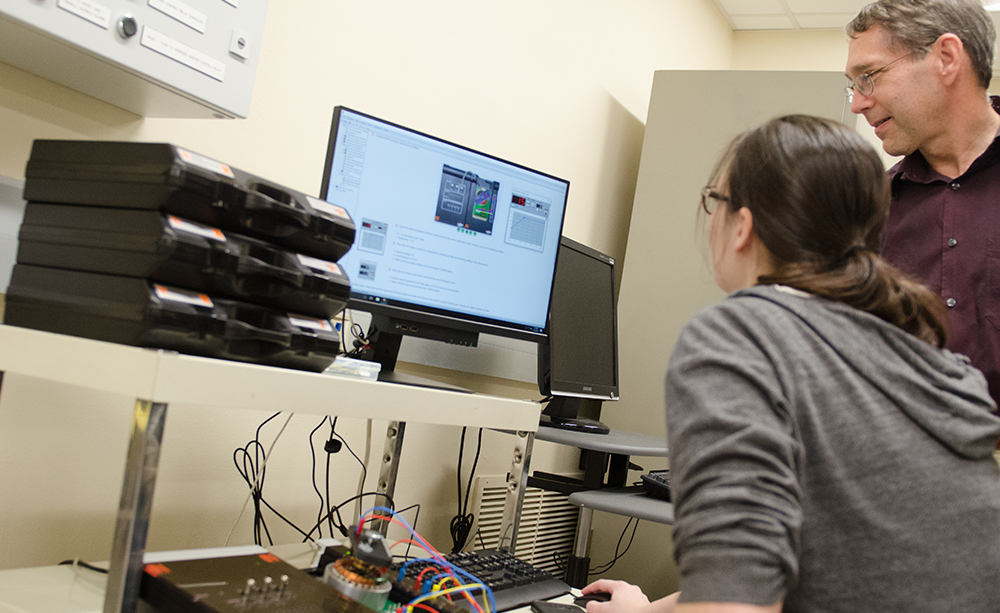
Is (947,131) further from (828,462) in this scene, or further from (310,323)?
(310,323)

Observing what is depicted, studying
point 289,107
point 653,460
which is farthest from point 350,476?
point 653,460

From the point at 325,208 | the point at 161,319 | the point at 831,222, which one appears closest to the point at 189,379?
the point at 161,319

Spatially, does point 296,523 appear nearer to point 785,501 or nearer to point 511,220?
point 511,220

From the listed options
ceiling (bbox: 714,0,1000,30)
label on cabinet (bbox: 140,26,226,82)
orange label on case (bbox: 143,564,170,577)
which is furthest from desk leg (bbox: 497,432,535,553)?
ceiling (bbox: 714,0,1000,30)

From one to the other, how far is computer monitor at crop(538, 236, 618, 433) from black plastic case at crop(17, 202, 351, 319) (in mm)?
1007

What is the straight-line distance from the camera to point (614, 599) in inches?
41.8

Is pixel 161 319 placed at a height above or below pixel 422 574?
above

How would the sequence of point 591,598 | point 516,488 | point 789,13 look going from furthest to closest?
point 789,13, point 516,488, point 591,598

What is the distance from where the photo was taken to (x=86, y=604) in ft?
2.80

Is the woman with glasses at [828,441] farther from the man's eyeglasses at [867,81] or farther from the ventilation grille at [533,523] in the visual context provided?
the ventilation grille at [533,523]

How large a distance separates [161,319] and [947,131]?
145cm

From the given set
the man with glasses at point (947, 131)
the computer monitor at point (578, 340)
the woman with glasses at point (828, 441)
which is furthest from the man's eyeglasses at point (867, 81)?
the woman with glasses at point (828, 441)

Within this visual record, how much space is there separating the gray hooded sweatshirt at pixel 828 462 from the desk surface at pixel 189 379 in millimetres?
387

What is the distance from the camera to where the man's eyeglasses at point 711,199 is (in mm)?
816
